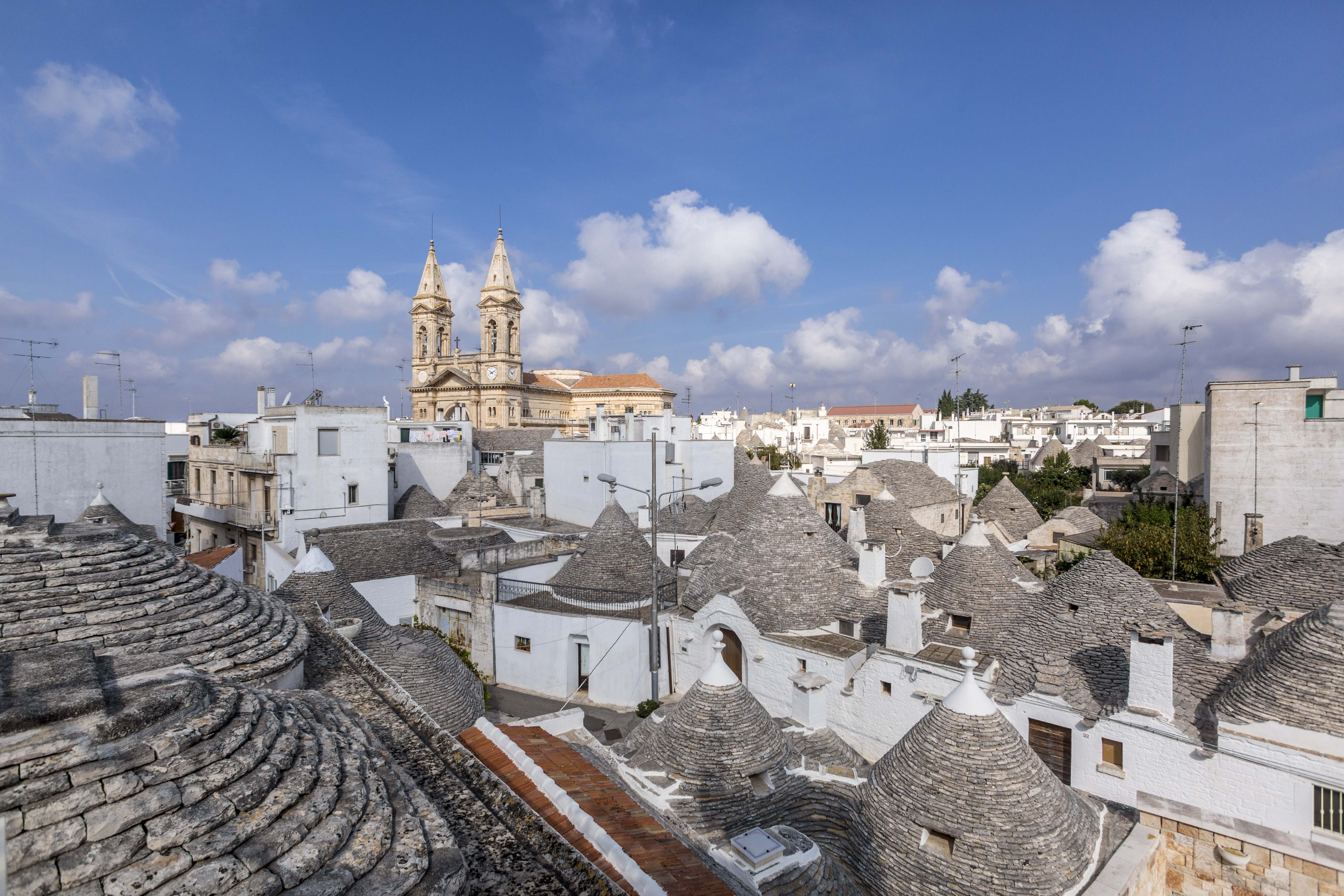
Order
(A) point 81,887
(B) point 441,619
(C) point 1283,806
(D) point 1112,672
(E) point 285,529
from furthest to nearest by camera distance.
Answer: (E) point 285,529, (B) point 441,619, (D) point 1112,672, (C) point 1283,806, (A) point 81,887

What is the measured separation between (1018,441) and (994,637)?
235 feet

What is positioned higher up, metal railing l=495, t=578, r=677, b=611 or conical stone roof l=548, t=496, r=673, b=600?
conical stone roof l=548, t=496, r=673, b=600

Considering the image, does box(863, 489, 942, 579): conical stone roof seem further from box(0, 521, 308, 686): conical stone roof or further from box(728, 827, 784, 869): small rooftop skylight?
box(0, 521, 308, 686): conical stone roof

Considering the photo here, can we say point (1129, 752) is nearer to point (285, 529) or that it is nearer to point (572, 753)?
point (572, 753)

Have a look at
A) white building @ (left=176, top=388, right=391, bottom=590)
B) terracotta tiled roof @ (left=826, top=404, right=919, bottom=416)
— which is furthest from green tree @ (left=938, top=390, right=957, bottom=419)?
white building @ (left=176, top=388, right=391, bottom=590)

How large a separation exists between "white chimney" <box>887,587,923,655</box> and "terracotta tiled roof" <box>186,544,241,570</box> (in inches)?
810

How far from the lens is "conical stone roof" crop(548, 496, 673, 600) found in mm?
18859

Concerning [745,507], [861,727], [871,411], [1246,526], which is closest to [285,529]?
[745,507]

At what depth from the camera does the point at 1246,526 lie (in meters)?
22.8

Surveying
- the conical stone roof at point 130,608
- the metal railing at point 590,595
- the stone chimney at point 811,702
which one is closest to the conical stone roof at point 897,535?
the metal railing at point 590,595

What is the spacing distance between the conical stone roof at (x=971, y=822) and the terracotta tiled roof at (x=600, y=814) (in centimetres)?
396

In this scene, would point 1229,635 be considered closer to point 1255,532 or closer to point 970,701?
point 970,701

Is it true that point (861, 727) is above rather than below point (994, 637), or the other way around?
below

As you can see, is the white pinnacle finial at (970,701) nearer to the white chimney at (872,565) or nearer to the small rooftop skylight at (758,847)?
the small rooftop skylight at (758,847)
